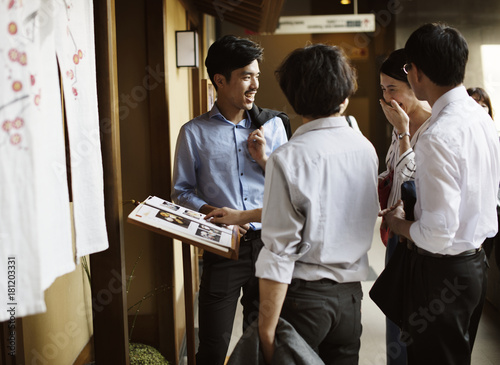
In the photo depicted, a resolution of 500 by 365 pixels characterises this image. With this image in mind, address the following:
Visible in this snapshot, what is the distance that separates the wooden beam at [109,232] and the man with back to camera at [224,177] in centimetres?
63

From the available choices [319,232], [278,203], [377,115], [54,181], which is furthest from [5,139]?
[377,115]

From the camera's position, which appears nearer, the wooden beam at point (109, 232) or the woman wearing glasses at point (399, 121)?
the wooden beam at point (109, 232)

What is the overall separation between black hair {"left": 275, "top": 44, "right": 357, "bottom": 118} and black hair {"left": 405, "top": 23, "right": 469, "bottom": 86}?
352mm

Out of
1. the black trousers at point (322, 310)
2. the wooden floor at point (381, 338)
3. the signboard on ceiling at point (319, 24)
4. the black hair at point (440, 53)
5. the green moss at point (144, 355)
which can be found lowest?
the wooden floor at point (381, 338)

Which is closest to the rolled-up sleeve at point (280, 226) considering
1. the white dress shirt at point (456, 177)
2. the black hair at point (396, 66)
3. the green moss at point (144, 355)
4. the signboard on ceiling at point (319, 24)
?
the white dress shirt at point (456, 177)

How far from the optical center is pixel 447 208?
4.84ft

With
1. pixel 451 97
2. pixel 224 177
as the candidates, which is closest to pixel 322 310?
pixel 451 97

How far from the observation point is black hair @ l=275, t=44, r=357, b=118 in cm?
136

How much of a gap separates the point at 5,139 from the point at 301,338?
0.91 m

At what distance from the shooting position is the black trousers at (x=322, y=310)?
55.4 inches

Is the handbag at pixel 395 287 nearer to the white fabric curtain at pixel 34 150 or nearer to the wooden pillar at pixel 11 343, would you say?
the white fabric curtain at pixel 34 150

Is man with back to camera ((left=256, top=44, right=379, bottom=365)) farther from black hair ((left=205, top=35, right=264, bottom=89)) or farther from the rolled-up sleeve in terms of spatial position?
black hair ((left=205, top=35, right=264, bottom=89))

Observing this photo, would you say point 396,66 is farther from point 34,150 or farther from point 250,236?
point 34,150

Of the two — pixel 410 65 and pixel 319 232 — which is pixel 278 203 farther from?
pixel 410 65
